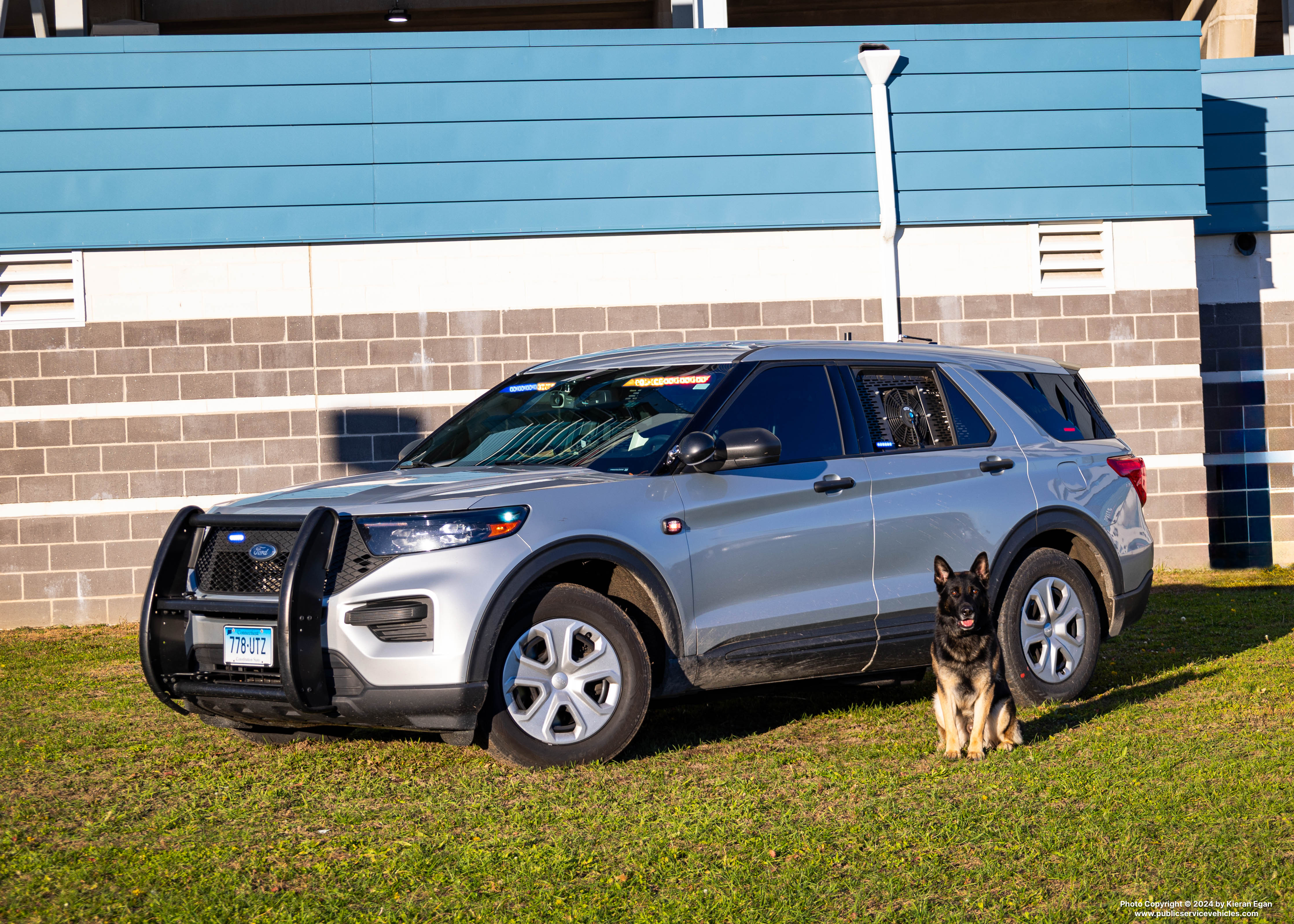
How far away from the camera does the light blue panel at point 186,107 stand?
458 inches

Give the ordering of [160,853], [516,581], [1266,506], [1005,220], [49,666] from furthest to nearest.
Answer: [1266,506], [1005,220], [49,666], [516,581], [160,853]

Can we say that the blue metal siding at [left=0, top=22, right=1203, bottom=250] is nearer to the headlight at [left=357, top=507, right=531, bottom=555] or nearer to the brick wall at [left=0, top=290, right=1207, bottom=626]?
the brick wall at [left=0, top=290, right=1207, bottom=626]

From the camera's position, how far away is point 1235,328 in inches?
544

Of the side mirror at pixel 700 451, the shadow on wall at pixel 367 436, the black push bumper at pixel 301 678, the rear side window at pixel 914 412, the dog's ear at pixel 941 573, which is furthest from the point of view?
the shadow on wall at pixel 367 436

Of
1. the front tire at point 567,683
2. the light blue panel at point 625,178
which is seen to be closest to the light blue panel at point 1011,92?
the light blue panel at point 625,178

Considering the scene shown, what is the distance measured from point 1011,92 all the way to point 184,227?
804 cm

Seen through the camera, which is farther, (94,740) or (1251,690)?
(1251,690)

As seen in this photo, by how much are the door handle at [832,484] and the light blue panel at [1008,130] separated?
23.4 feet

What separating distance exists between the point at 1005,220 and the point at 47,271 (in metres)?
9.15

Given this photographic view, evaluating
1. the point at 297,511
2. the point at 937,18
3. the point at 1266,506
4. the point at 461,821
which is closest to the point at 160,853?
the point at 461,821

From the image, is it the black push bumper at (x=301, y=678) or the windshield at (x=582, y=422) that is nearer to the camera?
the black push bumper at (x=301, y=678)

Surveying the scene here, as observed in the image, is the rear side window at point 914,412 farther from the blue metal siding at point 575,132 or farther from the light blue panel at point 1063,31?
the light blue panel at point 1063,31

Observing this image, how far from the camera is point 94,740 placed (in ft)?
21.5

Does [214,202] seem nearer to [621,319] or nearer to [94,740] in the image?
[621,319]
